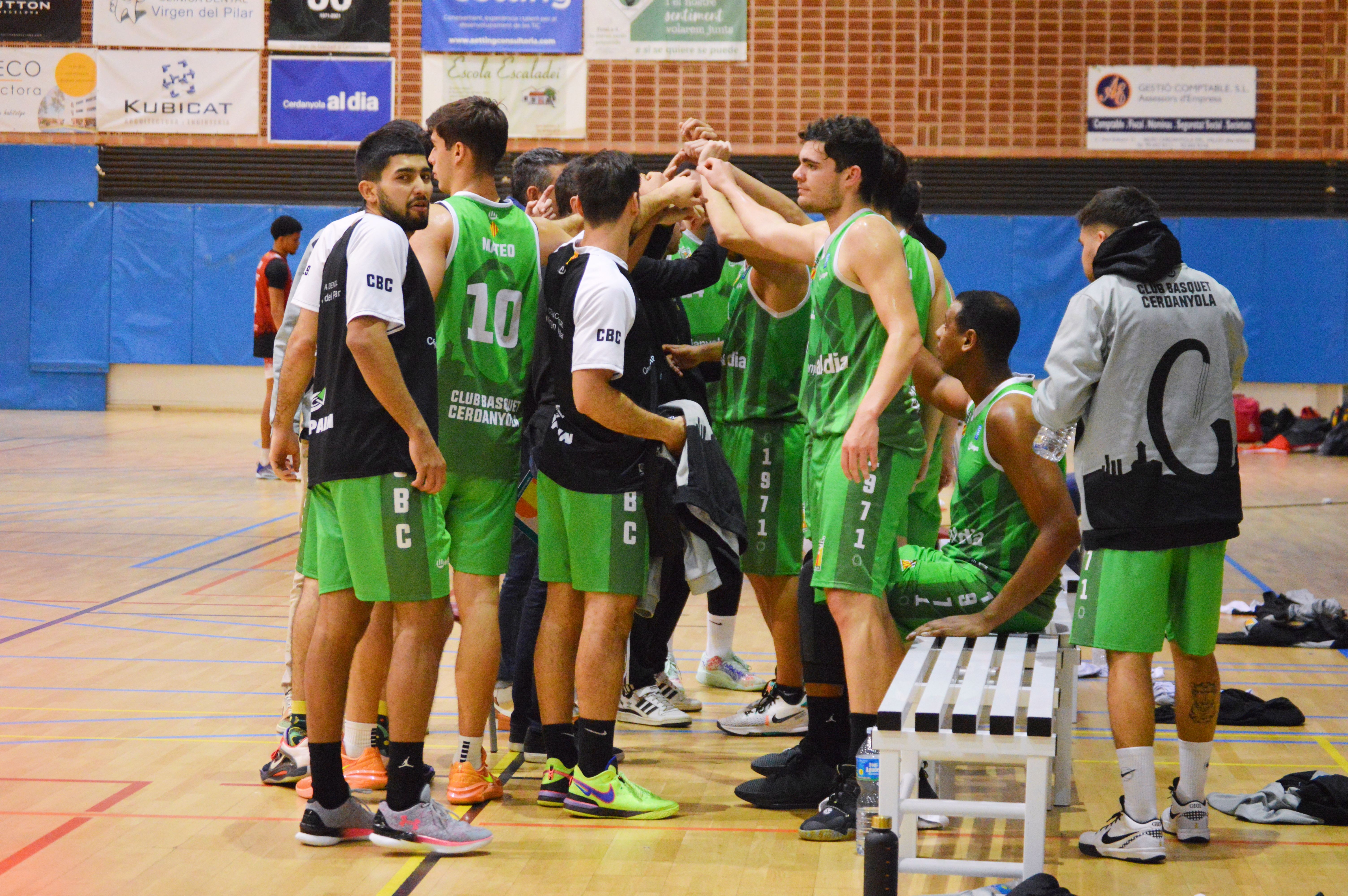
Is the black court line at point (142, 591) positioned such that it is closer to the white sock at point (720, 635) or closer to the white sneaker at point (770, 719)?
the white sock at point (720, 635)

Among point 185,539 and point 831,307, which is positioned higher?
point 831,307

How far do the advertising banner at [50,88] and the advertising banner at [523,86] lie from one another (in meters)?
4.44

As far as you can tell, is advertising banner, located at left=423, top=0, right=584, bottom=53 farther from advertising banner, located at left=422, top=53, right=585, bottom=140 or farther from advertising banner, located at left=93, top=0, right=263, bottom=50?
advertising banner, located at left=93, top=0, right=263, bottom=50

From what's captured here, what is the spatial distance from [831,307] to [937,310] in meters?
0.55

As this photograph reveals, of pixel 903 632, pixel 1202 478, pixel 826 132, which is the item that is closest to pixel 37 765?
pixel 903 632

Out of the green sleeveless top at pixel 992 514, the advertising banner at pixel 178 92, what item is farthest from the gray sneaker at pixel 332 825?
the advertising banner at pixel 178 92

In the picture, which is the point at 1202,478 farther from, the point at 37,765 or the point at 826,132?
the point at 37,765

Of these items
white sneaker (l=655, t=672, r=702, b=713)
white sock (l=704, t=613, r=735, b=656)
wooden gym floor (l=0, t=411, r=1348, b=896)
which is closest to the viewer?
wooden gym floor (l=0, t=411, r=1348, b=896)

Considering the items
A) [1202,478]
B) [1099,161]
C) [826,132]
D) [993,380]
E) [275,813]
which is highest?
[1099,161]

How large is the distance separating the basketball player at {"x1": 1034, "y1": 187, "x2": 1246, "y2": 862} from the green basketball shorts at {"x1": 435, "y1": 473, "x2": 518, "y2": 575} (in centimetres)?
155

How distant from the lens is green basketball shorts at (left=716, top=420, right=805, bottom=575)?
4.44 m

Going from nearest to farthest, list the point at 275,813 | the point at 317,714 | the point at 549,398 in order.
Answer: the point at 317,714, the point at 275,813, the point at 549,398

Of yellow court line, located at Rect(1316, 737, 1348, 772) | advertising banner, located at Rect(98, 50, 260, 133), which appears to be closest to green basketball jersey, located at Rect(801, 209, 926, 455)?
yellow court line, located at Rect(1316, 737, 1348, 772)

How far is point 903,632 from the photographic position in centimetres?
369
